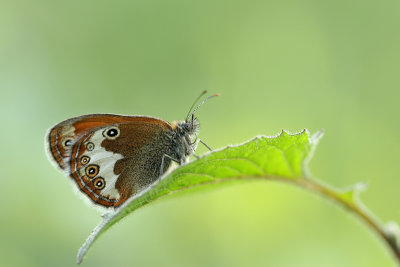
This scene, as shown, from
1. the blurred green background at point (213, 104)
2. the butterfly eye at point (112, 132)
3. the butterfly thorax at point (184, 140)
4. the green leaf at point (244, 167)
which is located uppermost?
the blurred green background at point (213, 104)

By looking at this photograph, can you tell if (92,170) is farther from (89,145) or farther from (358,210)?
(358,210)

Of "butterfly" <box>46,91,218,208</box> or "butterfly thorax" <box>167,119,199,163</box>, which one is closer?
"butterfly" <box>46,91,218,208</box>

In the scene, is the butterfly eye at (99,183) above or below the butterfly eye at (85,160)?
below

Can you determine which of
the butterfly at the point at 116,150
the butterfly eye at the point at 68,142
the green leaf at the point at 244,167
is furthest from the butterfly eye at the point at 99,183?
the green leaf at the point at 244,167

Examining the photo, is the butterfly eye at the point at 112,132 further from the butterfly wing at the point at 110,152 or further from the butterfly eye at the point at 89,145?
the butterfly eye at the point at 89,145

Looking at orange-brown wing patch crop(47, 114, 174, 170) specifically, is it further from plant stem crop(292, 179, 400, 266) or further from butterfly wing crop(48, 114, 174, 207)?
plant stem crop(292, 179, 400, 266)

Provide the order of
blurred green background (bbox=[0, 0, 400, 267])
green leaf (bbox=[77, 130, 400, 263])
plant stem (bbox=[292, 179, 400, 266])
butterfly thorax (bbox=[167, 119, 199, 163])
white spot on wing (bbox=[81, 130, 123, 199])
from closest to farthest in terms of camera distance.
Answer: plant stem (bbox=[292, 179, 400, 266]) → green leaf (bbox=[77, 130, 400, 263]) → white spot on wing (bbox=[81, 130, 123, 199]) → butterfly thorax (bbox=[167, 119, 199, 163]) → blurred green background (bbox=[0, 0, 400, 267])

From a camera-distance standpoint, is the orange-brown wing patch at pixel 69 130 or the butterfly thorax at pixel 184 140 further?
the butterfly thorax at pixel 184 140

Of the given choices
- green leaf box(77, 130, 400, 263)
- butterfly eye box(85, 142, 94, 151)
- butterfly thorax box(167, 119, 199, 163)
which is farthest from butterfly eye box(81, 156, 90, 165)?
green leaf box(77, 130, 400, 263)
